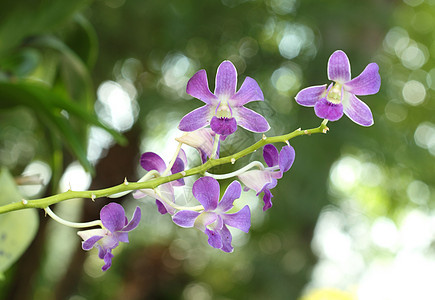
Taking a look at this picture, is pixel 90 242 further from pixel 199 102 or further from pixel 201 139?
pixel 199 102

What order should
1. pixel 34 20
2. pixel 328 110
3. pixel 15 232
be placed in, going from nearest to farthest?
pixel 328 110 → pixel 15 232 → pixel 34 20

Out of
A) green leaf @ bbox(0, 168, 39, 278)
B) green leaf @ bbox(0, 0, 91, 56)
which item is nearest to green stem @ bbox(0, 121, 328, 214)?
green leaf @ bbox(0, 168, 39, 278)

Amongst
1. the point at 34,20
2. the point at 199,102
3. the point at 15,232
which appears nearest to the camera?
the point at 15,232

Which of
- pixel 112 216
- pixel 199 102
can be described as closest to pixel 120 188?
pixel 112 216

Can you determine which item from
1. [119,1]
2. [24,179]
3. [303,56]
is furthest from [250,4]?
[24,179]

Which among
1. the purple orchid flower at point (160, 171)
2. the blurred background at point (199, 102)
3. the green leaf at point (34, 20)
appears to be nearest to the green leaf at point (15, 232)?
the blurred background at point (199, 102)

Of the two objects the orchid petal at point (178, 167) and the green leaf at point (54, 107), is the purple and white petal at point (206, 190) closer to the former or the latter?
the orchid petal at point (178, 167)
